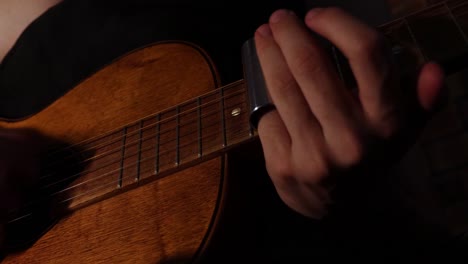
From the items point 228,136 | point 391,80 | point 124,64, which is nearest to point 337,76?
point 391,80

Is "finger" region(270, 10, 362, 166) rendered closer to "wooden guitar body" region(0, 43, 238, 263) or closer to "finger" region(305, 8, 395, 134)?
"finger" region(305, 8, 395, 134)

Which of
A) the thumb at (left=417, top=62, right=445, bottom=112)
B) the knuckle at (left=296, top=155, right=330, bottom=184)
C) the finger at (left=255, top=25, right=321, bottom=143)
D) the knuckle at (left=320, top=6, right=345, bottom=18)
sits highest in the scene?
the knuckle at (left=320, top=6, right=345, bottom=18)

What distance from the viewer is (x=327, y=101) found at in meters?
0.40

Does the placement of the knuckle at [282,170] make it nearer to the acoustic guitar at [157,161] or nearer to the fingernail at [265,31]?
the acoustic guitar at [157,161]

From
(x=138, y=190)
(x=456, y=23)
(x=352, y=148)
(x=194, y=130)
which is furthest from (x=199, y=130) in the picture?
(x=456, y=23)

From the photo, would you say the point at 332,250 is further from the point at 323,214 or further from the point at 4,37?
the point at 4,37

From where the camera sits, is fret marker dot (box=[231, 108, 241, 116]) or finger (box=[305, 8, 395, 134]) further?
fret marker dot (box=[231, 108, 241, 116])

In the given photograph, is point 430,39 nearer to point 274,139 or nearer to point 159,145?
point 274,139

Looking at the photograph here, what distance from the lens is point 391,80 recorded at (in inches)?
15.0

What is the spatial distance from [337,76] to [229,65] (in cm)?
40

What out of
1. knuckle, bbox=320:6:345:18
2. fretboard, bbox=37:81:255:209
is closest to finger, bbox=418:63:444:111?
knuckle, bbox=320:6:345:18

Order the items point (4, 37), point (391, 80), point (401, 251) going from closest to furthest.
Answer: point (391, 80)
point (401, 251)
point (4, 37)

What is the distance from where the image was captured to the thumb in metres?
0.38

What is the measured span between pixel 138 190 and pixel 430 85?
431mm
